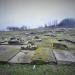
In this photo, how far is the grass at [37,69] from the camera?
2.93 m

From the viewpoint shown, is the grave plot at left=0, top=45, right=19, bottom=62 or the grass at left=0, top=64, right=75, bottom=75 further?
the grave plot at left=0, top=45, right=19, bottom=62

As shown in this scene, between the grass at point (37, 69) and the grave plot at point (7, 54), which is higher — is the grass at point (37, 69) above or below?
below

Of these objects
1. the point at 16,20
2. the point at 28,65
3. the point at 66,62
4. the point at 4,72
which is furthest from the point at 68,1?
the point at 4,72

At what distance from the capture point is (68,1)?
5797mm

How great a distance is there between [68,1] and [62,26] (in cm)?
110

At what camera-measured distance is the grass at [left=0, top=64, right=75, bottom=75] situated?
115 inches

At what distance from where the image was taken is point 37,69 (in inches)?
124

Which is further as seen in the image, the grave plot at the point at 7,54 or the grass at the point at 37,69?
the grave plot at the point at 7,54

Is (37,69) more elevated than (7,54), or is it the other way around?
(7,54)

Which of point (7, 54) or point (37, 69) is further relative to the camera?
point (7, 54)

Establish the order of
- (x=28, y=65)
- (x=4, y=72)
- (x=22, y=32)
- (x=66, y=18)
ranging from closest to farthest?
(x=4, y=72)
(x=28, y=65)
(x=66, y=18)
(x=22, y=32)

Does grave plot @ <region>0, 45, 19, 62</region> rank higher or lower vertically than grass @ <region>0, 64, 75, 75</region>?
higher

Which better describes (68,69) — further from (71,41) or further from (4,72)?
(71,41)

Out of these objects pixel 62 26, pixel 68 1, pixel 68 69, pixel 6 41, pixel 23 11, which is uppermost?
pixel 68 1
